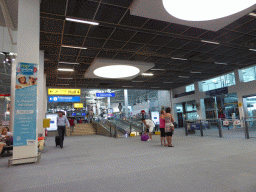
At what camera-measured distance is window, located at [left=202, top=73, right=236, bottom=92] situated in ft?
57.7

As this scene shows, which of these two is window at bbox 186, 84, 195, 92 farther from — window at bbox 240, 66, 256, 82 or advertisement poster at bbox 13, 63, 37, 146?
advertisement poster at bbox 13, 63, 37, 146

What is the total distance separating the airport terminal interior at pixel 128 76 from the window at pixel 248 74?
86 millimetres

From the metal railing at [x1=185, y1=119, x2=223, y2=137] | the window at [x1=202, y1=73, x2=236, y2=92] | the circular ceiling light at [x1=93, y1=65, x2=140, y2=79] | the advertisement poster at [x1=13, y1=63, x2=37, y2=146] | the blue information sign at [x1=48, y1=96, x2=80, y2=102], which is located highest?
the circular ceiling light at [x1=93, y1=65, x2=140, y2=79]

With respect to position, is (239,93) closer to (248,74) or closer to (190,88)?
(248,74)

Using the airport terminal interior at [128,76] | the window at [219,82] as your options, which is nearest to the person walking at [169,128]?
the airport terminal interior at [128,76]

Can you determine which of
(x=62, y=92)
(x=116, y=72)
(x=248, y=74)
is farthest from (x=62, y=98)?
(x=248, y=74)

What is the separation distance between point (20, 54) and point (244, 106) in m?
17.2

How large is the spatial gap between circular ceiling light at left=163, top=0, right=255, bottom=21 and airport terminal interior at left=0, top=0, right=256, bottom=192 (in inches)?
1.4

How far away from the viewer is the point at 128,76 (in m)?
15.2

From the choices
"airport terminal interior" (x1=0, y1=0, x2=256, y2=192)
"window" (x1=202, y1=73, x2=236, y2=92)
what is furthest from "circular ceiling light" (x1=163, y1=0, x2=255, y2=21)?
"window" (x1=202, y1=73, x2=236, y2=92)

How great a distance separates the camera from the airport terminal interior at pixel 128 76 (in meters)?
3.47

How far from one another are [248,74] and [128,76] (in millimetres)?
10520

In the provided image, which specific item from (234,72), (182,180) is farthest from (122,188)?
(234,72)

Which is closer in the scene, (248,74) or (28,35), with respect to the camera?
(28,35)
